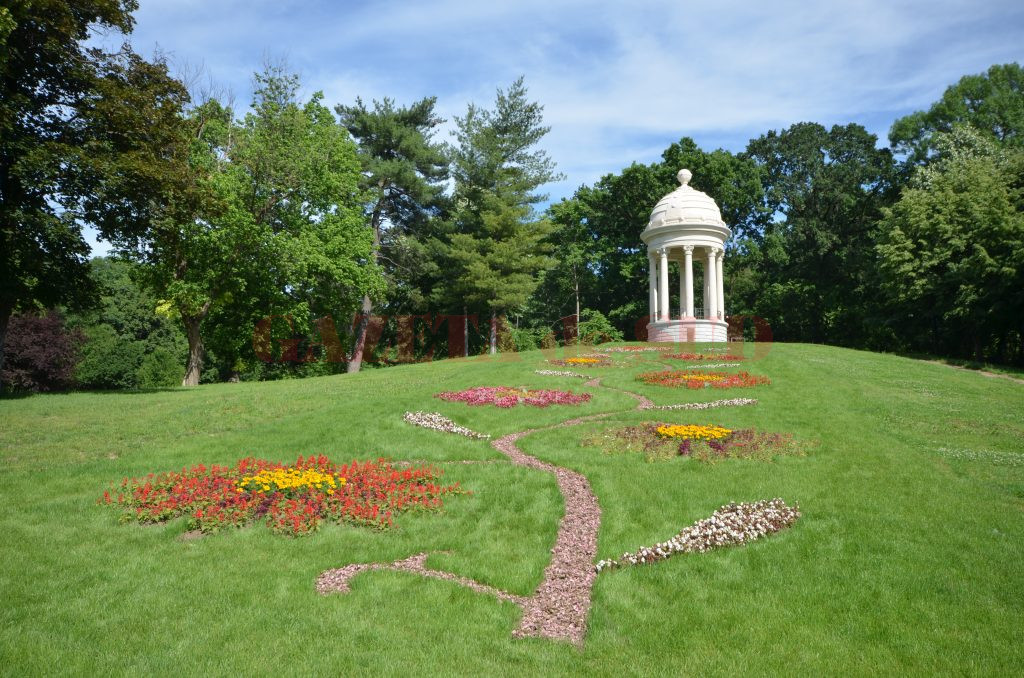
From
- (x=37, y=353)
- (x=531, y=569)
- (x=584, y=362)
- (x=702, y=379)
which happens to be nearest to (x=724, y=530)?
(x=531, y=569)

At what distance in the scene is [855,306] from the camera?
4531 centimetres

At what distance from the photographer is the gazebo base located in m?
34.4

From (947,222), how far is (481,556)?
3549cm

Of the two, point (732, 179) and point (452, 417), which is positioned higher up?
point (732, 179)

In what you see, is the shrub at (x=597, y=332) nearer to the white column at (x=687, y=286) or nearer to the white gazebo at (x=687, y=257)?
the white gazebo at (x=687, y=257)

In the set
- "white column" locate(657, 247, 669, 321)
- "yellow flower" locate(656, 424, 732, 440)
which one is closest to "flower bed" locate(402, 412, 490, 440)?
"yellow flower" locate(656, 424, 732, 440)

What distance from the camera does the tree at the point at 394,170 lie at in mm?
41156

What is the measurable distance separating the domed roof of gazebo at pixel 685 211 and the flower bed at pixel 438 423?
2378 cm

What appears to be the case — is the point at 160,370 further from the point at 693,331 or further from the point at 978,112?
the point at 978,112

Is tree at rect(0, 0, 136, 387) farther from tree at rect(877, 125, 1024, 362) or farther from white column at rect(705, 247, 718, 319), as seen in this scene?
tree at rect(877, 125, 1024, 362)

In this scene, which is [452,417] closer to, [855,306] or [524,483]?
[524,483]

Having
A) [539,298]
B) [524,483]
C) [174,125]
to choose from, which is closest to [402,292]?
[539,298]

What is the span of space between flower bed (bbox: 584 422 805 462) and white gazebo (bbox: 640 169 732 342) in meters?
21.7

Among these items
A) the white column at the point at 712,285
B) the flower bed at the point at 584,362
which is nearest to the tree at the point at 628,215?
the white column at the point at 712,285
